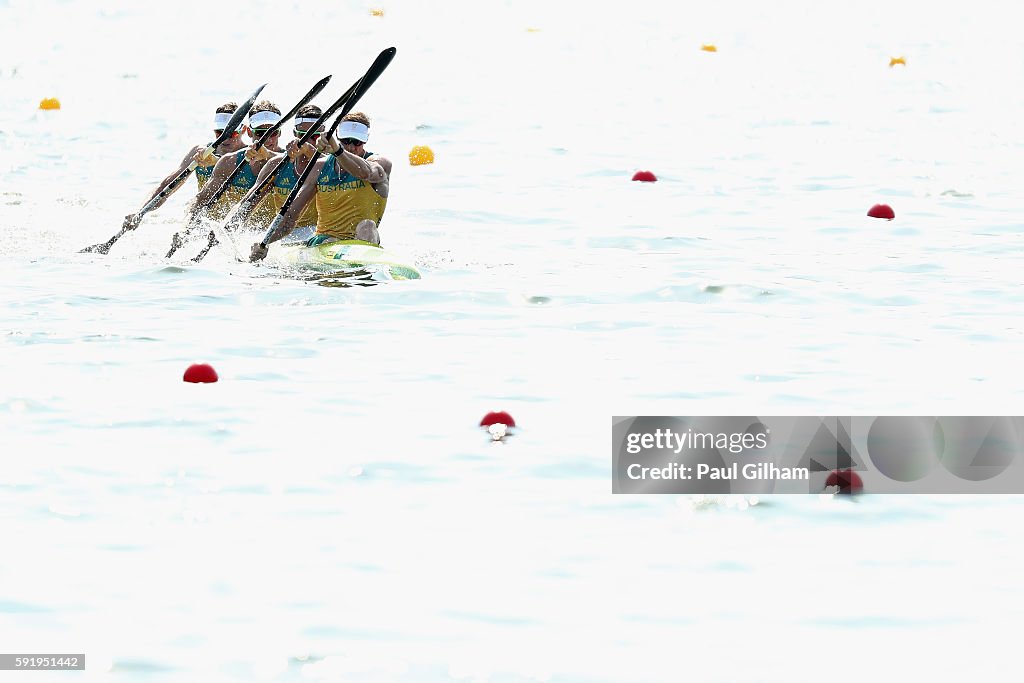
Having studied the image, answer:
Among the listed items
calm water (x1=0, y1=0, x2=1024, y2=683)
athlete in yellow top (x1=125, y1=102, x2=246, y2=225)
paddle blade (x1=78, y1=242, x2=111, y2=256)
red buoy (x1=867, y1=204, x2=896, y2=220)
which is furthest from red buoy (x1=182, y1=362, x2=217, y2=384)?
red buoy (x1=867, y1=204, x2=896, y2=220)

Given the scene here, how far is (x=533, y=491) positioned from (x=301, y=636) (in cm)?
207

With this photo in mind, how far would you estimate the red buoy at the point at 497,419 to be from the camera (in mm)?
9211

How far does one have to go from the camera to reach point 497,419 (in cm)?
921

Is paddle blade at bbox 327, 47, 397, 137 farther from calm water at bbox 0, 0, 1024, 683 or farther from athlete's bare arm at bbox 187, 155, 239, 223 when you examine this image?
athlete's bare arm at bbox 187, 155, 239, 223

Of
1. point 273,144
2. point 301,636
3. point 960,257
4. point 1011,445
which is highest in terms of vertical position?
point 273,144

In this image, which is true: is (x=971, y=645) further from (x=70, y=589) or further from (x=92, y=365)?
(x=92, y=365)

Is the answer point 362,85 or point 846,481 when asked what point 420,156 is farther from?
point 846,481

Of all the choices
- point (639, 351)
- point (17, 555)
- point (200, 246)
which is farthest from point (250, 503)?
point (200, 246)

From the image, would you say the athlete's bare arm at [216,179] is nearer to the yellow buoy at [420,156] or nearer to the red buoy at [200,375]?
the red buoy at [200,375]

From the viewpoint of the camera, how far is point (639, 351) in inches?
443

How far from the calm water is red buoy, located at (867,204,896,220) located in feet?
0.65

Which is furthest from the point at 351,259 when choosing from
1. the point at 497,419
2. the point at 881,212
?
the point at 881,212

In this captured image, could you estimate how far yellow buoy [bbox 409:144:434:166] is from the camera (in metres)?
23.0

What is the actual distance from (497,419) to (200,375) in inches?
83.9
